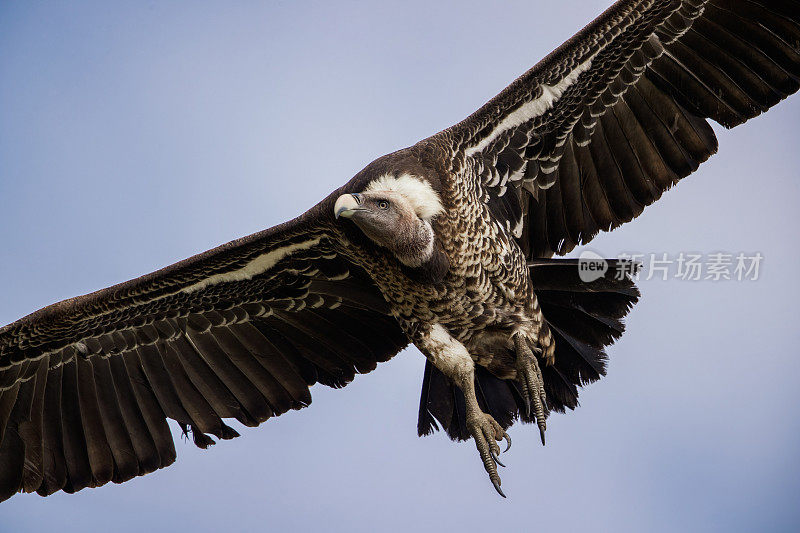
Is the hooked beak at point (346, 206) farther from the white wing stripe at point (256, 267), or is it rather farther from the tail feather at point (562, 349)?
the tail feather at point (562, 349)

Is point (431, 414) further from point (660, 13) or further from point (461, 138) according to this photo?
point (660, 13)

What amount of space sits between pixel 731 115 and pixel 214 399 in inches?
191

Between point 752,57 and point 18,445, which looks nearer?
point 752,57

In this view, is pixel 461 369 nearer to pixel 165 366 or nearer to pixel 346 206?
pixel 346 206

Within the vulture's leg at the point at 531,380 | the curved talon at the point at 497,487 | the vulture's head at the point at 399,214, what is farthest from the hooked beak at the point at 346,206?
the curved talon at the point at 497,487

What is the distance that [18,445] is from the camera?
8.82 meters

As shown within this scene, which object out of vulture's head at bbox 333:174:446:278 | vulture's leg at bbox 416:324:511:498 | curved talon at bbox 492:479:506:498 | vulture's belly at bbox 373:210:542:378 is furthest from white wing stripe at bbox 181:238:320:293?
curved talon at bbox 492:479:506:498

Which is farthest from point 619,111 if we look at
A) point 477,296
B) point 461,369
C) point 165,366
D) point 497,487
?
point 165,366

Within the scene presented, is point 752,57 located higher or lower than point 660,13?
lower

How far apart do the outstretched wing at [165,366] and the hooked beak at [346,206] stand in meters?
1.54

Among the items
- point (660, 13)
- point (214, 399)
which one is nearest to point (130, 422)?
point (214, 399)

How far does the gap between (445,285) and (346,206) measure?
994 mm

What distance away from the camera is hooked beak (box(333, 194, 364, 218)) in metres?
7.03

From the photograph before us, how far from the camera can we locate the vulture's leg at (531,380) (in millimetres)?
7609
